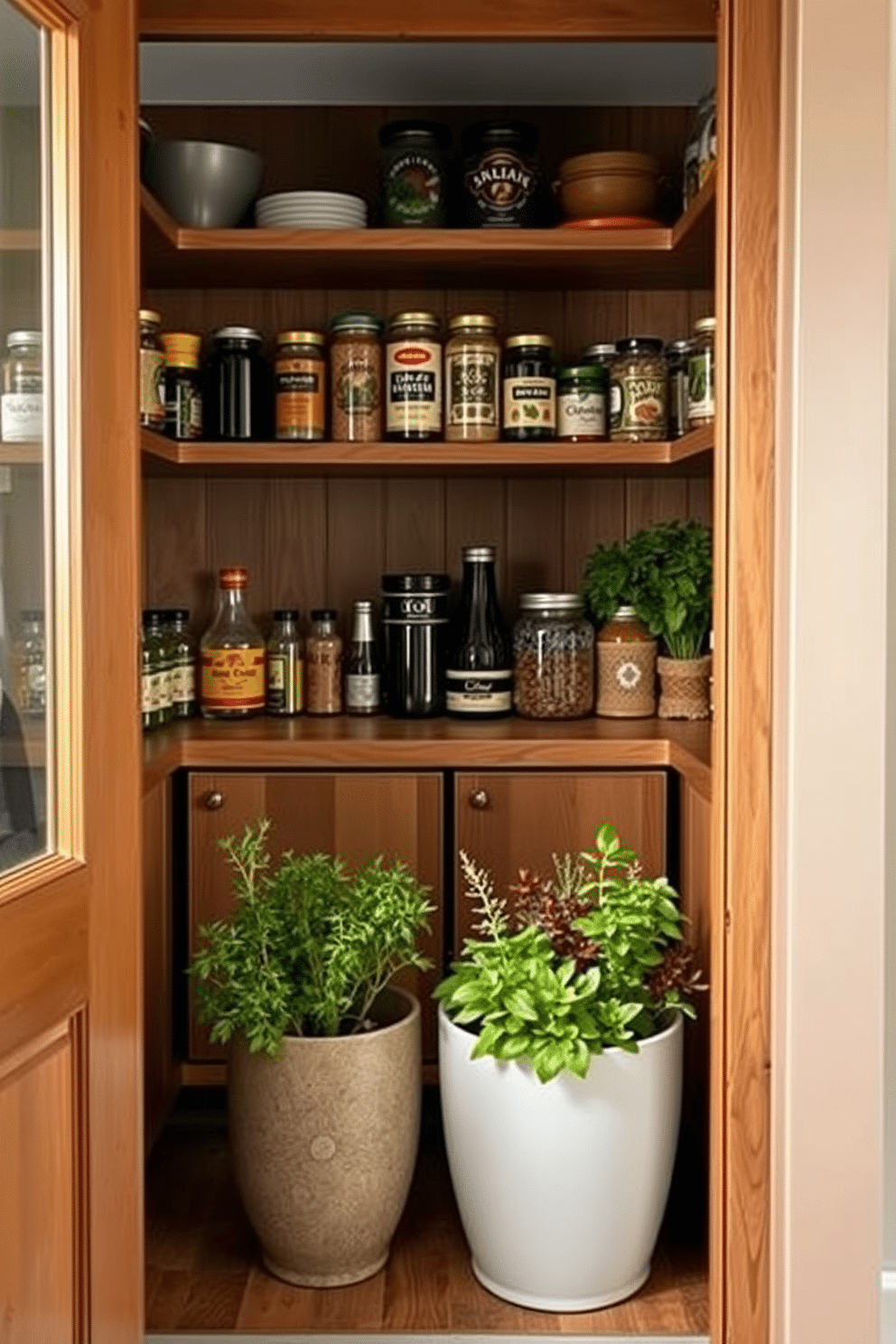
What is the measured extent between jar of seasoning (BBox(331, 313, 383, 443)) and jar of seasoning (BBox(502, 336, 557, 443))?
242 millimetres

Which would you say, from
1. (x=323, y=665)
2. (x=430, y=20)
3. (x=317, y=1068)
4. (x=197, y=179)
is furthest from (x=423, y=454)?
(x=317, y=1068)

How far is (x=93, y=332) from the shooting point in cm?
179

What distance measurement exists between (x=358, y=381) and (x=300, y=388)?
0.11m

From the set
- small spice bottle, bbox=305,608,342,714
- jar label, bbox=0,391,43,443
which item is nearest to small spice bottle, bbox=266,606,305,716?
small spice bottle, bbox=305,608,342,714

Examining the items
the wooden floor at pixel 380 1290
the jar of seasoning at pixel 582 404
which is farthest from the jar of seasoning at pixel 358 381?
the wooden floor at pixel 380 1290

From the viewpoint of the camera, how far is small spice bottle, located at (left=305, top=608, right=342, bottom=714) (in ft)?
10.1

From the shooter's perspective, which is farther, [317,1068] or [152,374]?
[152,374]

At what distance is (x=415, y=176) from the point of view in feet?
9.46

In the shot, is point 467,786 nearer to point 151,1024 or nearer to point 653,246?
point 151,1024

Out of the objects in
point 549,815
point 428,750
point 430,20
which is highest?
point 430,20


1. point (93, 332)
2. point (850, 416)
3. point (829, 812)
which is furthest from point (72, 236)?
point (829, 812)

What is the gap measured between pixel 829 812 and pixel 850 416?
473 millimetres

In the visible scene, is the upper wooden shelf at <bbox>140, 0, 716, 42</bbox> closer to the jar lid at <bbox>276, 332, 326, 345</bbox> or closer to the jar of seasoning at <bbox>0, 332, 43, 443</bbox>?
the jar lid at <bbox>276, 332, 326, 345</bbox>

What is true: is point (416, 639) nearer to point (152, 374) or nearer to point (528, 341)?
point (528, 341)
